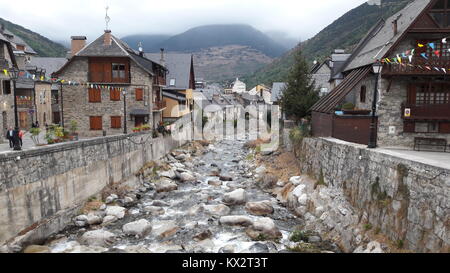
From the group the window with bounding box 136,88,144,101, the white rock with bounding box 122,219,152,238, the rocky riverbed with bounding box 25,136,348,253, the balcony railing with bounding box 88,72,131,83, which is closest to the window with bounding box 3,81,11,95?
the balcony railing with bounding box 88,72,131,83

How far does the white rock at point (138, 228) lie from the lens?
16938 millimetres

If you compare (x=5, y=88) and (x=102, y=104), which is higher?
(x=5, y=88)

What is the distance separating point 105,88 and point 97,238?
71.6ft

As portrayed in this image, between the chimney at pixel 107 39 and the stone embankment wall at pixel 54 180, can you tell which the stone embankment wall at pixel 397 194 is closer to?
the stone embankment wall at pixel 54 180


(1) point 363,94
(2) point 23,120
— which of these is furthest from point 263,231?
(2) point 23,120

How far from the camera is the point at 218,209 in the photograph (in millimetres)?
20469

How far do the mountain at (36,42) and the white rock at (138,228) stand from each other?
125 metres

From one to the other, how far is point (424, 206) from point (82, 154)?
18610 mm

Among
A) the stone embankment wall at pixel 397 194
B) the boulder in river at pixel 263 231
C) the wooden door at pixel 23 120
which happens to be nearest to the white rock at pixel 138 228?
the boulder in river at pixel 263 231

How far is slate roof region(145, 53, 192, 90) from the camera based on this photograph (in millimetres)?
51294

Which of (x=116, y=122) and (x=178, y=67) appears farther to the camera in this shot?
(x=178, y=67)

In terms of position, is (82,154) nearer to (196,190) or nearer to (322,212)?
(196,190)

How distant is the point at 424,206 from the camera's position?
35.6 ft

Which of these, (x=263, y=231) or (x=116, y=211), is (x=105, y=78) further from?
(x=263, y=231)
